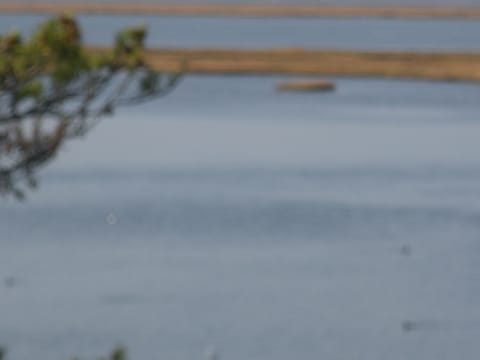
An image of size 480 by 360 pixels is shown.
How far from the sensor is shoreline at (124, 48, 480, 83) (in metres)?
90.6

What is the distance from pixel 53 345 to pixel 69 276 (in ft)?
23.4

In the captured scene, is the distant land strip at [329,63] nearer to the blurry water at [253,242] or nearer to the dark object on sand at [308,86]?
the dark object on sand at [308,86]

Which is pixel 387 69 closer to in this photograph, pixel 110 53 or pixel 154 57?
pixel 154 57

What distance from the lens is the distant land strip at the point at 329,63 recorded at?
90.6 metres

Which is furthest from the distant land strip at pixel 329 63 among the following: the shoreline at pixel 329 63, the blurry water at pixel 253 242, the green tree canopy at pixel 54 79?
the green tree canopy at pixel 54 79

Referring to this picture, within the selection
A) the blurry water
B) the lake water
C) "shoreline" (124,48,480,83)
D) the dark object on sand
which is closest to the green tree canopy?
the lake water

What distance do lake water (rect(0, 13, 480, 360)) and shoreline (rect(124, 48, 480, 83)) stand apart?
1347cm

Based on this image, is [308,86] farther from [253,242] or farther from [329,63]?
[253,242]

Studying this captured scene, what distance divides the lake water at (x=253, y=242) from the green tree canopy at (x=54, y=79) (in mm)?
2375

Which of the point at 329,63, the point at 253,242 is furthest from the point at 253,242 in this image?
the point at 329,63

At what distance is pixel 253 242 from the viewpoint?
41.6 metres

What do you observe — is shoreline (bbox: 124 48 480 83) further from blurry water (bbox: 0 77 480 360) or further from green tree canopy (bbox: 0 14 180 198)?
green tree canopy (bbox: 0 14 180 198)

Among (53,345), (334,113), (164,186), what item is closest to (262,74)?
(334,113)

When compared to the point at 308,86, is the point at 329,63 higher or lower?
lower
